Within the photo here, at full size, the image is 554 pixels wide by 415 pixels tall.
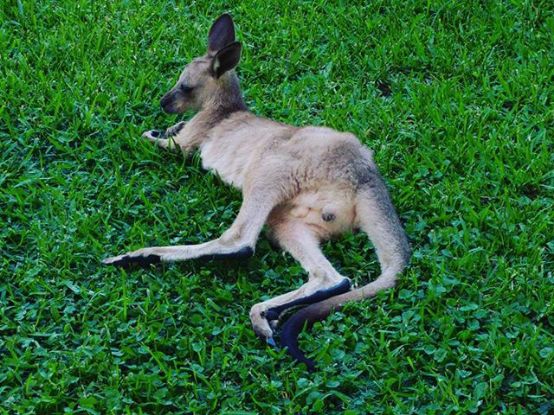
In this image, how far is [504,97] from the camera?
20.3 feet

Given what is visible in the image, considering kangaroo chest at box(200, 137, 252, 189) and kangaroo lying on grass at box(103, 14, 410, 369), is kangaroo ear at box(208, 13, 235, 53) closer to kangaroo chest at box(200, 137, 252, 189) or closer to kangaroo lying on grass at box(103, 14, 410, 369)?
kangaroo lying on grass at box(103, 14, 410, 369)

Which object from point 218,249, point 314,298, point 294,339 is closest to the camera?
point 294,339

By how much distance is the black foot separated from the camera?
4.35 m

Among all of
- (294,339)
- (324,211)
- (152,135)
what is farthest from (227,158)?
(294,339)

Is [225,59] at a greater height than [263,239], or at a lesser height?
greater

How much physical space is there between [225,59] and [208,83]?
20cm

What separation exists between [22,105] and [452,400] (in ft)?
11.2

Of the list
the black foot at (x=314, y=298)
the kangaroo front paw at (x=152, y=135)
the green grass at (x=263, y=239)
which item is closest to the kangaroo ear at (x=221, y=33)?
the green grass at (x=263, y=239)

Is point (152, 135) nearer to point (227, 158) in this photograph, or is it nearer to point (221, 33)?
point (227, 158)

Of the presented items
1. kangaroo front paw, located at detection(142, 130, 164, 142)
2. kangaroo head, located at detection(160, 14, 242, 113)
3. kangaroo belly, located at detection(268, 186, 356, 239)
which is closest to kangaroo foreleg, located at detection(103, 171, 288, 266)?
kangaroo belly, located at detection(268, 186, 356, 239)

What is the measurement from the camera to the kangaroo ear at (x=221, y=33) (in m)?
6.19

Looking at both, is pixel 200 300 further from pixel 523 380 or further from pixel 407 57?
pixel 407 57

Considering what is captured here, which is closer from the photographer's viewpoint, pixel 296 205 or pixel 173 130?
pixel 296 205

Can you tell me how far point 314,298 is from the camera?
4441 millimetres
